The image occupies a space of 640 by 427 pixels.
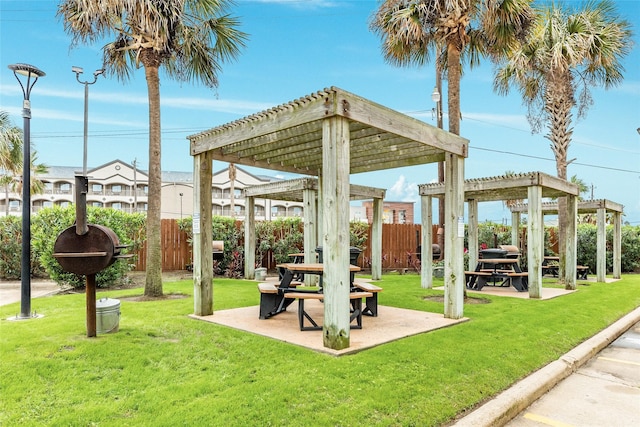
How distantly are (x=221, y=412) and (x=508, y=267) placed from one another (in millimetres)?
11954

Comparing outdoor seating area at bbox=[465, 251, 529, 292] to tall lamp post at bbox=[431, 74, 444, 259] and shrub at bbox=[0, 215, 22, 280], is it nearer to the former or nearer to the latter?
tall lamp post at bbox=[431, 74, 444, 259]

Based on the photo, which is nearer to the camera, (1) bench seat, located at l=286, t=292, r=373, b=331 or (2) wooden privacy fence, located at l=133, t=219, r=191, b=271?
(1) bench seat, located at l=286, t=292, r=373, b=331

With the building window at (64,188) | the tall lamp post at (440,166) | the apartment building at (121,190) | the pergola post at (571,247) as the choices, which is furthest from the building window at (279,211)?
the pergola post at (571,247)

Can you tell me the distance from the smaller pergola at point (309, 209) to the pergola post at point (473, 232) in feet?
9.00

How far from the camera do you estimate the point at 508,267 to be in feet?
42.2

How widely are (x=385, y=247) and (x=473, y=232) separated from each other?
4750 millimetres

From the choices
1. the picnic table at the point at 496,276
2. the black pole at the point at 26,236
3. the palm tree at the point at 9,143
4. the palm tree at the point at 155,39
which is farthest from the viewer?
the palm tree at the point at 9,143

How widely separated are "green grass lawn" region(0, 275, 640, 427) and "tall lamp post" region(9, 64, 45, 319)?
49 centimetres

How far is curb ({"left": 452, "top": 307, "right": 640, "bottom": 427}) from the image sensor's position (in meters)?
3.18

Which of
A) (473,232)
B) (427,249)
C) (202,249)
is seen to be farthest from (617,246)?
(202,249)

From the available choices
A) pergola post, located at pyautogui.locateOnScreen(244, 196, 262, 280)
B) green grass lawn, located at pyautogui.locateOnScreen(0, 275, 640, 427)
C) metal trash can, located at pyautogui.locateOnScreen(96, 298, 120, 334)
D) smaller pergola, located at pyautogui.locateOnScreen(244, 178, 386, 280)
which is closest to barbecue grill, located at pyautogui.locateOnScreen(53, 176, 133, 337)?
metal trash can, located at pyautogui.locateOnScreen(96, 298, 120, 334)

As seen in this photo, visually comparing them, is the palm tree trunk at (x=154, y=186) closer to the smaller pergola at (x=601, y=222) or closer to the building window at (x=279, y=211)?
the smaller pergola at (x=601, y=222)

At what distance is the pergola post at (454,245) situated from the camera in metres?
6.41

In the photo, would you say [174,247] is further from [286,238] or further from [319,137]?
[319,137]
